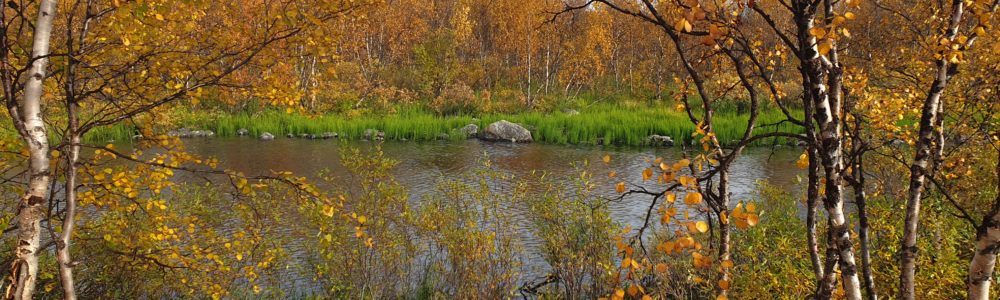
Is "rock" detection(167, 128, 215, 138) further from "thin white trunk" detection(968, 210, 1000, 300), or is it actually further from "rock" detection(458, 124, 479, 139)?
"thin white trunk" detection(968, 210, 1000, 300)

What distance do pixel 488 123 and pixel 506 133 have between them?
1.80 metres

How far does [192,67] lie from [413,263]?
4059 mm

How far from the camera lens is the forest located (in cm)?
307

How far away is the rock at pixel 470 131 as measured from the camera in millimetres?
21522

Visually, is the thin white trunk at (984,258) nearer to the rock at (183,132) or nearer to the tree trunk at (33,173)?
the tree trunk at (33,173)

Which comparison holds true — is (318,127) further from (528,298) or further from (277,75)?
(277,75)

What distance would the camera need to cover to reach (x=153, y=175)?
4.67 m

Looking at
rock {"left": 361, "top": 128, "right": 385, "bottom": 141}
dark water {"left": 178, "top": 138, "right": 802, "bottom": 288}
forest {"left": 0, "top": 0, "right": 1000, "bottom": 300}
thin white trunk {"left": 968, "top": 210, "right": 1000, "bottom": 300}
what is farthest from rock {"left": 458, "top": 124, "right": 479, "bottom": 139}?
thin white trunk {"left": 968, "top": 210, "right": 1000, "bottom": 300}

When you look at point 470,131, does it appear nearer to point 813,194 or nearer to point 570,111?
point 570,111

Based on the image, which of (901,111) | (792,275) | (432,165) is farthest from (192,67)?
(432,165)

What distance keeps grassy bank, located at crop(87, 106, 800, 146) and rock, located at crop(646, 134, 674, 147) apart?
0.24 metres

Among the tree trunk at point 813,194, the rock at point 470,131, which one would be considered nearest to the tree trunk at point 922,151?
the tree trunk at point 813,194

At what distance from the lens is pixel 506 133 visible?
69.1 feet

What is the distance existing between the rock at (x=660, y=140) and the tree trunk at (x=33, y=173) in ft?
57.4
